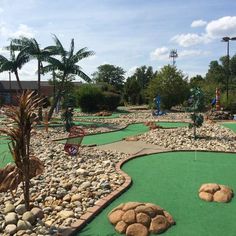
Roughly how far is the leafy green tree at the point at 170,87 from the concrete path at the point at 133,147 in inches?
725

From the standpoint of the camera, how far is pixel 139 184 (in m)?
6.52

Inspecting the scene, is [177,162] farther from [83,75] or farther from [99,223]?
[83,75]

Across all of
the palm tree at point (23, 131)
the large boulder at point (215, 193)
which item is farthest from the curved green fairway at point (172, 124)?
the palm tree at point (23, 131)

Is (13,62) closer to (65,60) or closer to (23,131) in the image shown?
(65,60)

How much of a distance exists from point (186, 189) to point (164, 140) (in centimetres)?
561

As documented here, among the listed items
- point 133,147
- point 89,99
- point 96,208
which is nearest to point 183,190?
point 96,208

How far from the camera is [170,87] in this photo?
99.7ft

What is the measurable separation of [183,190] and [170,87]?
24661mm

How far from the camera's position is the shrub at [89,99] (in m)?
28.4

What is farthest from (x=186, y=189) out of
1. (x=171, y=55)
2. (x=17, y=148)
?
(x=171, y=55)

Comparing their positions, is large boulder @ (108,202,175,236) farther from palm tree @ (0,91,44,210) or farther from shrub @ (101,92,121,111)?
shrub @ (101,92,121,111)

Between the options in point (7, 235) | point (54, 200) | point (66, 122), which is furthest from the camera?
point (66, 122)

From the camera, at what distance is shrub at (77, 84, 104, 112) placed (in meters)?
28.4

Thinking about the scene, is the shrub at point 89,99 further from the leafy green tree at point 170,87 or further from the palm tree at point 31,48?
the palm tree at point 31,48
